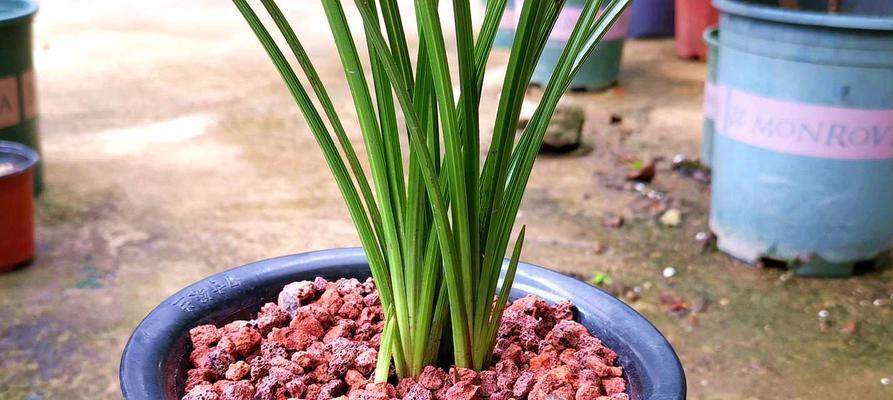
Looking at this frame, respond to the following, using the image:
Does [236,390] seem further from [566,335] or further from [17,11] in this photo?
[17,11]

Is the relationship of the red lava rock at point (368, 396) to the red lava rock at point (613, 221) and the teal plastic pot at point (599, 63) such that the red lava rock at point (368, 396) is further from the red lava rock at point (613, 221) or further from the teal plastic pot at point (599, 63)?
the teal plastic pot at point (599, 63)

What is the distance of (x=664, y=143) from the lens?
3451mm

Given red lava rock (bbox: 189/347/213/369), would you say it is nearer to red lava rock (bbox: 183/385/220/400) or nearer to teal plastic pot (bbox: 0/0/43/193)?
red lava rock (bbox: 183/385/220/400)

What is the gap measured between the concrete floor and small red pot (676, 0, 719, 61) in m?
0.27

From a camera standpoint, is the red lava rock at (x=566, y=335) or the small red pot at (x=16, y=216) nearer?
the red lava rock at (x=566, y=335)

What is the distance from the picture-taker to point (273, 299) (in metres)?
1.00

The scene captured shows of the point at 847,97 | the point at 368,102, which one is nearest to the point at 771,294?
the point at 847,97

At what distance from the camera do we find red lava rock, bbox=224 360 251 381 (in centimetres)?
88

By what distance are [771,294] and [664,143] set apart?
1.27 meters

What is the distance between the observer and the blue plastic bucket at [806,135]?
2.08 metres

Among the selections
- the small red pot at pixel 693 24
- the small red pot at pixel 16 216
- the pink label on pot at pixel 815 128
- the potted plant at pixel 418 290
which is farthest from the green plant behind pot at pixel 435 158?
the small red pot at pixel 693 24

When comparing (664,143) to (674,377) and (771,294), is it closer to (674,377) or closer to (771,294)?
(771,294)

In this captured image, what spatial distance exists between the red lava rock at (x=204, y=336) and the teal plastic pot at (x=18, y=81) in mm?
2045

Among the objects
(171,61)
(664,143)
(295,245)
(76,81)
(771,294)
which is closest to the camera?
(771,294)
